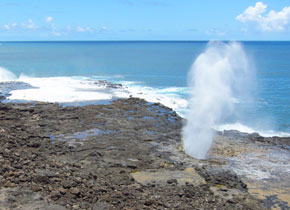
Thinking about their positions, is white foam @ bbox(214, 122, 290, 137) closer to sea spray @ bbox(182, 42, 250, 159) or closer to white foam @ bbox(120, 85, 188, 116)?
white foam @ bbox(120, 85, 188, 116)

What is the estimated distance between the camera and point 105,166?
18906 millimetres

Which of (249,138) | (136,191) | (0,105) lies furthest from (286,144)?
(0,105)

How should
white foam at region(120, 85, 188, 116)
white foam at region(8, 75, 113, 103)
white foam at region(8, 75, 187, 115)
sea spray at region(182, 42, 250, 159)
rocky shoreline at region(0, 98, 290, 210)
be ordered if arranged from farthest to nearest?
white foam at region(120, 85, 188, 116)
white foam at region(8, 75, 187, 115)
white foam at region(8, 75, 113, 103)
sea spray at region(182, 42, 250, 159)
rocky shoreline at region(0, 98, 290, 210)

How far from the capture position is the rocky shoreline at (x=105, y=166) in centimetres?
1455

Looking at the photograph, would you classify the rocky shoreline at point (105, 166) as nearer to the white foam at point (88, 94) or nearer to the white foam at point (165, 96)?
the white foam at point (88, 94)

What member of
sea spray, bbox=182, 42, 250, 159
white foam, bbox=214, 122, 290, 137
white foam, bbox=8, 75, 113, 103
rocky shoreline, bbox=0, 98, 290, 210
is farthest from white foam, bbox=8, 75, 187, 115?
sea spray, bbox=182, 42, 250, 159

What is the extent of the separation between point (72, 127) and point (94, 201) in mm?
12273

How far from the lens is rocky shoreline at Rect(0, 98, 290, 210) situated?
1455 cm

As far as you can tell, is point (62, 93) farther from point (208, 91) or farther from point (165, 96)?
point (208, 91)

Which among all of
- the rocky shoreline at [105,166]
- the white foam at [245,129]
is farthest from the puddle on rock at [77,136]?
the white foam at [245,129]

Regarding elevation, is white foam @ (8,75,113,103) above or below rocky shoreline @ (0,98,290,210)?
above

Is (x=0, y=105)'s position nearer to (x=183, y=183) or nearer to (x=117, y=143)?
(x=117, y=143)

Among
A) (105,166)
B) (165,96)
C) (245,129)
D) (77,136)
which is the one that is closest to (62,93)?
(165,96)

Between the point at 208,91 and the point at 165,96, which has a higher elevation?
the point at 208,91
